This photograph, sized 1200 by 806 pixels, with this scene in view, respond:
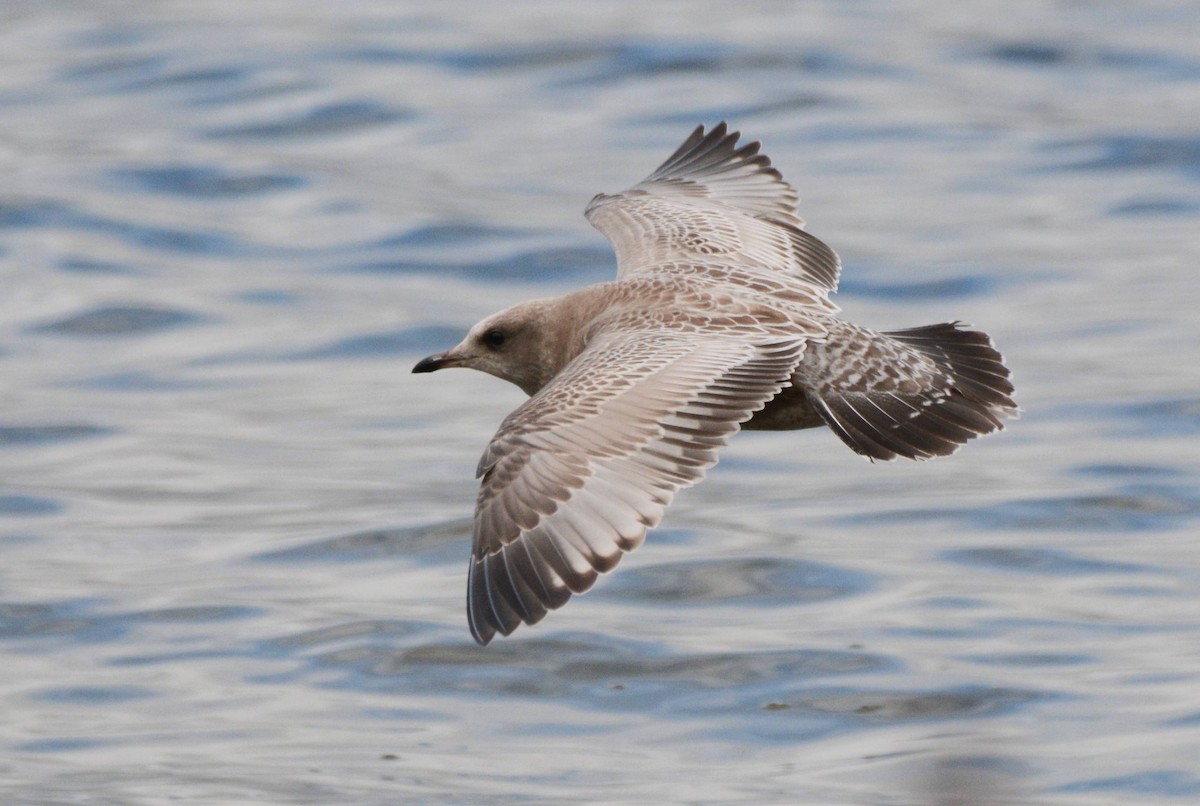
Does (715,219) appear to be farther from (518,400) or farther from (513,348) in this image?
(518,400)

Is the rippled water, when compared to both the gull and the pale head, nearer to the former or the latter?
the pale head

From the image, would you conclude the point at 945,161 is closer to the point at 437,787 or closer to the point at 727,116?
the point at 727,116

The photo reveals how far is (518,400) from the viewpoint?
13852 millimetres

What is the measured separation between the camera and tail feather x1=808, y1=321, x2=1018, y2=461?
717 cm

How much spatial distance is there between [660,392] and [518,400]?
695 centimetres

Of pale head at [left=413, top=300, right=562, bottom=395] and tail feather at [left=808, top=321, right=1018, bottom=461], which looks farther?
pale head at [left=413, top=300, right=562, bottom=395]

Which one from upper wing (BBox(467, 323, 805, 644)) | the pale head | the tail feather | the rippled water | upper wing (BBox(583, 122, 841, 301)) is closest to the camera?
upper wing (BBox(467, 323, 805, 644))

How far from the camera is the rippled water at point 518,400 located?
9.45m

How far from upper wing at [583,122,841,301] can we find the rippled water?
1.99 metres

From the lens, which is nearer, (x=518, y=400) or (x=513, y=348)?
(x=513, y=348)

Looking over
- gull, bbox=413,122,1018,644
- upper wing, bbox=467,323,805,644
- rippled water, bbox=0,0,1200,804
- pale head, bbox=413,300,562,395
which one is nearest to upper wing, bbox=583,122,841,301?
gull, bbox=413,122,1018,644

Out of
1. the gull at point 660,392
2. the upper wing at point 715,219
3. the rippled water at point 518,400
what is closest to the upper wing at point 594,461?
the gull at point 660,392

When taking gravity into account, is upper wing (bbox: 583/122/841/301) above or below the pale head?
above

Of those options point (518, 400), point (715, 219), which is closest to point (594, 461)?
point (715, 219)
